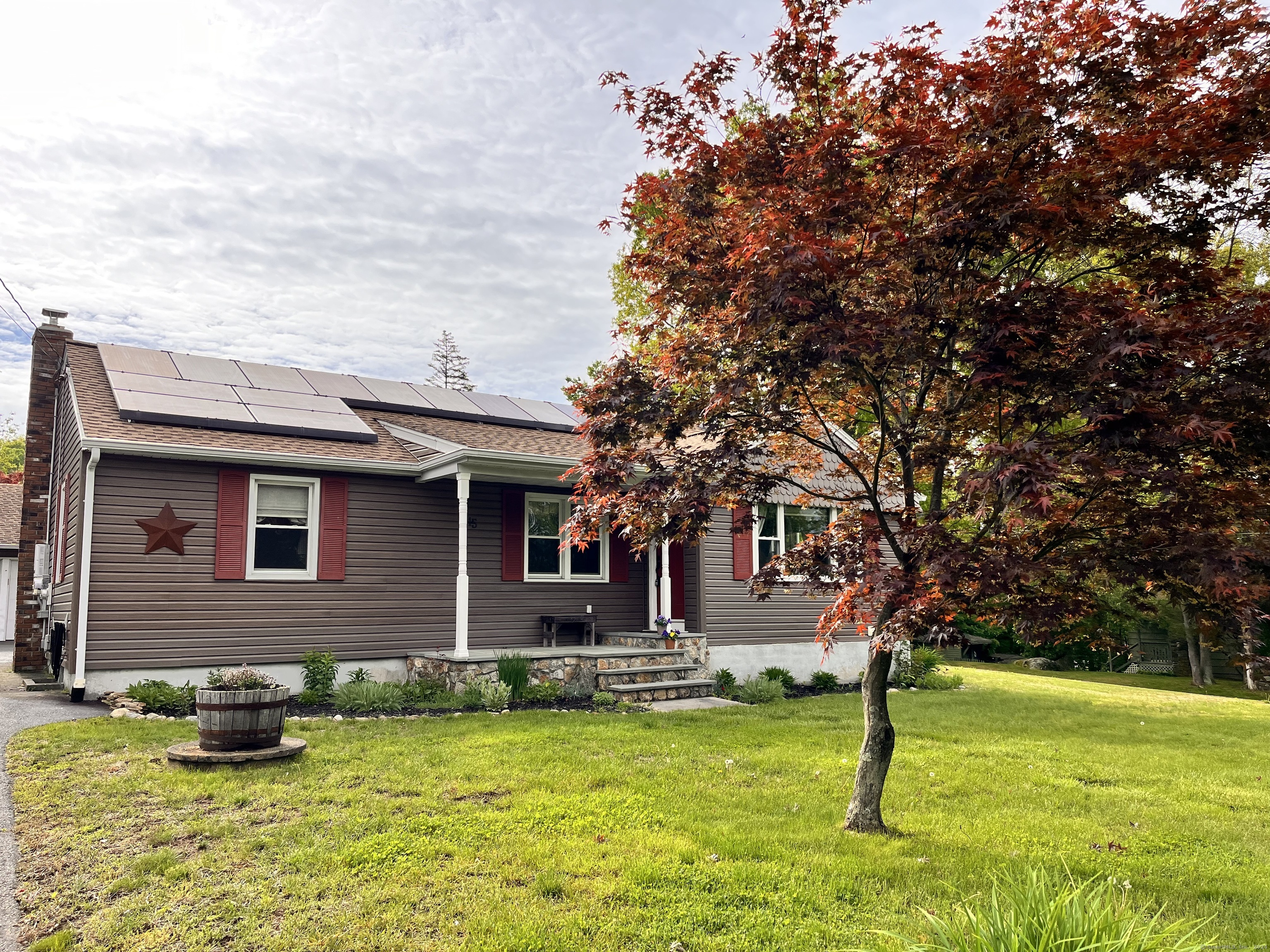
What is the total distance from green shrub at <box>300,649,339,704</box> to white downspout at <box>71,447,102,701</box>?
2.50 m

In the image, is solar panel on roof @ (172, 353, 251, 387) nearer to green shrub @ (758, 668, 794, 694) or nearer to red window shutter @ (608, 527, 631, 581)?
red window shutter @ (608, 527, 631, 581)

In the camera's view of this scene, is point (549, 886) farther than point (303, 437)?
No

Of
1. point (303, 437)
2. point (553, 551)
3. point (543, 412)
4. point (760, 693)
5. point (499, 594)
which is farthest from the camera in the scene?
point (543, 412)

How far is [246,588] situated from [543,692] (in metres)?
4.24

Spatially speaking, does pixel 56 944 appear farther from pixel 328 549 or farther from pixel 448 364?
pixel 448 364

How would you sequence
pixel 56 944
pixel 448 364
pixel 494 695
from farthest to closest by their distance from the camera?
pixel 448 364 → pixel 494 695 → pixel 56 944

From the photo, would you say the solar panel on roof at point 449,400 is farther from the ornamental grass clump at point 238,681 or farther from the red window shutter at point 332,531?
the ornamental grass clump at point 238,681

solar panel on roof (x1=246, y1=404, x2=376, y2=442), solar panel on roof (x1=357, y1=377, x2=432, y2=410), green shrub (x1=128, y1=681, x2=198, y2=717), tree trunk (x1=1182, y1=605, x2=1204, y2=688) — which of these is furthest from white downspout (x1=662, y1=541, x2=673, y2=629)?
tree trunk (x1=1182, y1=605, x2=1204, y2=688)

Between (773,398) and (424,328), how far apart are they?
4232 cm

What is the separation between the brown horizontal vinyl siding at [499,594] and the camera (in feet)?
40.8

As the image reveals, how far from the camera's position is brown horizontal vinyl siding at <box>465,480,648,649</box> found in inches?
490

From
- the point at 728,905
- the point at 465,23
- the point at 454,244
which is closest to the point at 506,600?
the point at 465,23

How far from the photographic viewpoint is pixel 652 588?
1355 centimetres

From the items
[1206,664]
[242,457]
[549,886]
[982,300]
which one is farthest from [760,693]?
→ [1206,664]
